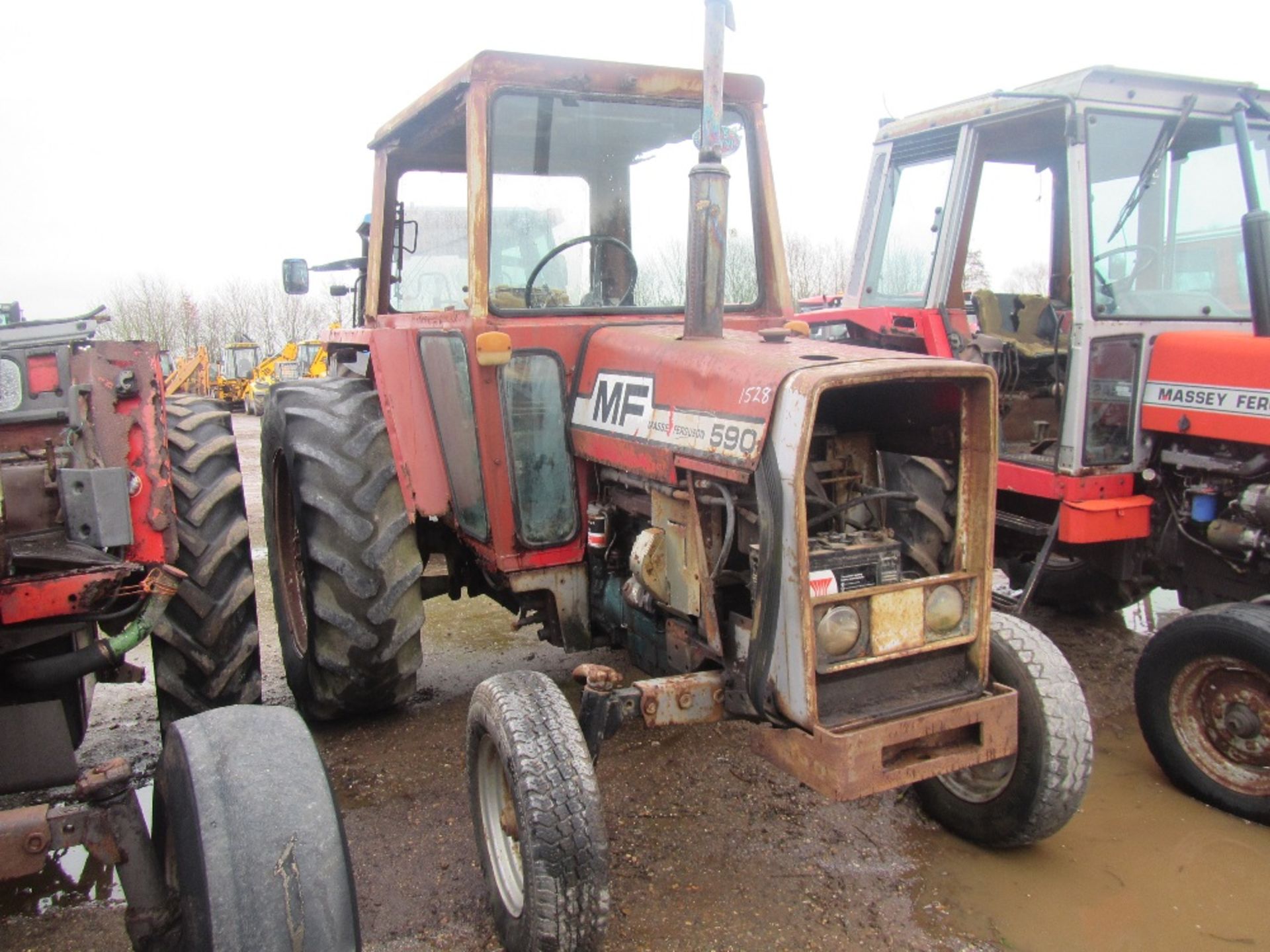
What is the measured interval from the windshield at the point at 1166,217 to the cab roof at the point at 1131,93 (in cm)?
8

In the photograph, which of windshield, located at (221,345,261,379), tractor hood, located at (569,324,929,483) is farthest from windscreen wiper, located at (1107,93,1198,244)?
windshield, located at (221,345,261,379)

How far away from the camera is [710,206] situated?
289 cm

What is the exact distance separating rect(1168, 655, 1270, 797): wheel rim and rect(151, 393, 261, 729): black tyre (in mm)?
3397

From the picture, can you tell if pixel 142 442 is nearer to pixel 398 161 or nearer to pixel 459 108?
pixel 459 108

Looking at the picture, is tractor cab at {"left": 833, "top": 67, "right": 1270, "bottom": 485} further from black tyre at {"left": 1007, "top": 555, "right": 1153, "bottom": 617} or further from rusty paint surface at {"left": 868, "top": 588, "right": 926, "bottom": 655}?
rusty paint surface at {"left": 868, "top": 588, "right": 926, "bottom": 655}

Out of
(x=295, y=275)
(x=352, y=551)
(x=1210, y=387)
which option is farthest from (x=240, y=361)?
(x=1210, y=387)

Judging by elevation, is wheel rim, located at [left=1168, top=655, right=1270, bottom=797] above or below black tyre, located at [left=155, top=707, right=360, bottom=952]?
below

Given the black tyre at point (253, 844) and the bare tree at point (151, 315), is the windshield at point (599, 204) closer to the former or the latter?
the black tyre at point (253, 844)

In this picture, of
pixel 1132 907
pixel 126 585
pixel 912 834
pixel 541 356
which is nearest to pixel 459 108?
pixel 541 356

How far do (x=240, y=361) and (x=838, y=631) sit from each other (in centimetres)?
3227

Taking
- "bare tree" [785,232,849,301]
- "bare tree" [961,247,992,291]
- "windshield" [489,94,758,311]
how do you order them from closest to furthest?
"windshield" [489,94,758,311] < "bare tree" [961,247,992,291] < "bare tree" [785,232,849,301]

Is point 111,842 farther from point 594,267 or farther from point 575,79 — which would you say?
point 575,79

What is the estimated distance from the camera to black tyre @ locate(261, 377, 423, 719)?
3561 mm

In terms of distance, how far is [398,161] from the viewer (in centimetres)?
435
